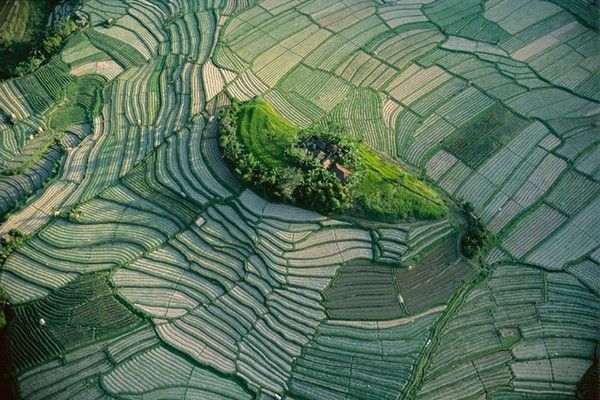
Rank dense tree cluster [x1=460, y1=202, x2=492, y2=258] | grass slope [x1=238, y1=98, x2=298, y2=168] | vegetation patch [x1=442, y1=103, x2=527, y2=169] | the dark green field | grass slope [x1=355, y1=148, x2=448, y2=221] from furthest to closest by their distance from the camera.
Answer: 1. the dark green field
2. vegetation patch [x1=442, y1=103, x2=527, y2=169]
3. grass slope [x1=238, y1=98, x2=298, y2=168]
4. grass slope [x1=355, y1=148, x2=448, y2=221]
5. dense tree cluster [x1=460, y1=202, x2=492, y2=258]

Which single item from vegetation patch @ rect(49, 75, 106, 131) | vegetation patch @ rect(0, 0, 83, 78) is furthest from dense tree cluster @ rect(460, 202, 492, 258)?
vegetation patch @ rect(0, 0, 83, 78)

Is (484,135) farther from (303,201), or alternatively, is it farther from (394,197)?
(303,201)

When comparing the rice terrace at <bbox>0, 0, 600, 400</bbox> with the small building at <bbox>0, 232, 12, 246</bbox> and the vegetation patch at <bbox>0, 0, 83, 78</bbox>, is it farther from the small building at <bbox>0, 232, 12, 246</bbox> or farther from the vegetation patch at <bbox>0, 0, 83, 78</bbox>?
the vegetation patch at <bbox>0, 0, 83, 78</bbox>

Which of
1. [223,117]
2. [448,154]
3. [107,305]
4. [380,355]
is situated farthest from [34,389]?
[448,154]

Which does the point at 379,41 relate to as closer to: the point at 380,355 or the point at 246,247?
the point at 246,247

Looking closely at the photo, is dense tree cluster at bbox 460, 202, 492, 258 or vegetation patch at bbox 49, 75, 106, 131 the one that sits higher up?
vegetation patch at bbox 49, 75, 106, 131

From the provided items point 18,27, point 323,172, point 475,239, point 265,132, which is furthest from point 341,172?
point 18,27
